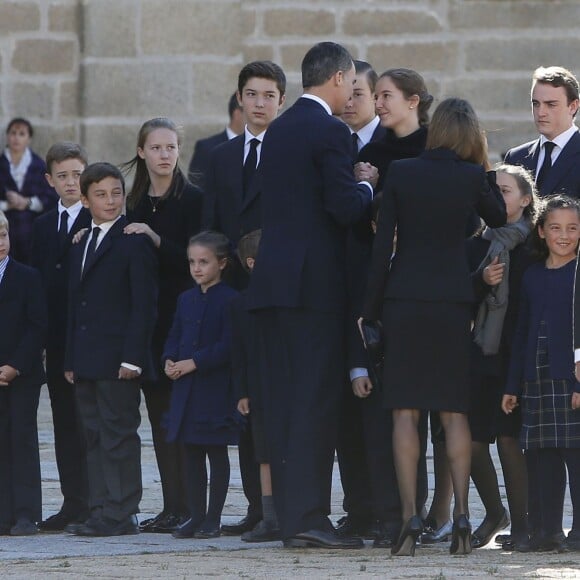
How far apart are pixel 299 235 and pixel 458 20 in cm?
516

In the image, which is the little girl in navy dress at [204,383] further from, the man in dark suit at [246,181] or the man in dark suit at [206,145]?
the man in dark suit at [206,145]

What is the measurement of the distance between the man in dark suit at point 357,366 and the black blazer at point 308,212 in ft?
0.39

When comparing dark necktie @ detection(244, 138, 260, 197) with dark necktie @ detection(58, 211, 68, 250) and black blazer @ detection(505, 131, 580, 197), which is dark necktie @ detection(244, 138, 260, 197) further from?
black blazer @ detection(505, 131, 580, 197)

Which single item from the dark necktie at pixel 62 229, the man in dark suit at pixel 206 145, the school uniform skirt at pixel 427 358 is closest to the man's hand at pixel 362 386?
the school uniform skirt at pixel 427 358

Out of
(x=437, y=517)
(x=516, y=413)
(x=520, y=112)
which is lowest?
(x=437, y=517)

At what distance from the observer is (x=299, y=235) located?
259 inches

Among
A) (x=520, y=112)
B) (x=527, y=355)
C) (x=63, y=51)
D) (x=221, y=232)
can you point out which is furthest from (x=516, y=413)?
(x=63, y=51)

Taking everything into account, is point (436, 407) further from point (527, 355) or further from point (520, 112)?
point (520, 112)

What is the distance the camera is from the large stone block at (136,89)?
11406mm

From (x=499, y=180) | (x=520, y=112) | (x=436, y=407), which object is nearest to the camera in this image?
(x=436, y=407)

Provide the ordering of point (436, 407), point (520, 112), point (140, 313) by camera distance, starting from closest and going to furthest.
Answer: point (436, 407) → point (140, 313) → point (520, 112)

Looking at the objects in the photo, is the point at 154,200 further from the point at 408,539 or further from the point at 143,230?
the point at 408,539

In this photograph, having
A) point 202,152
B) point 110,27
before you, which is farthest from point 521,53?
point 110,27

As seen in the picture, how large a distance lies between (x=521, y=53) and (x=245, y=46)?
1.80m
